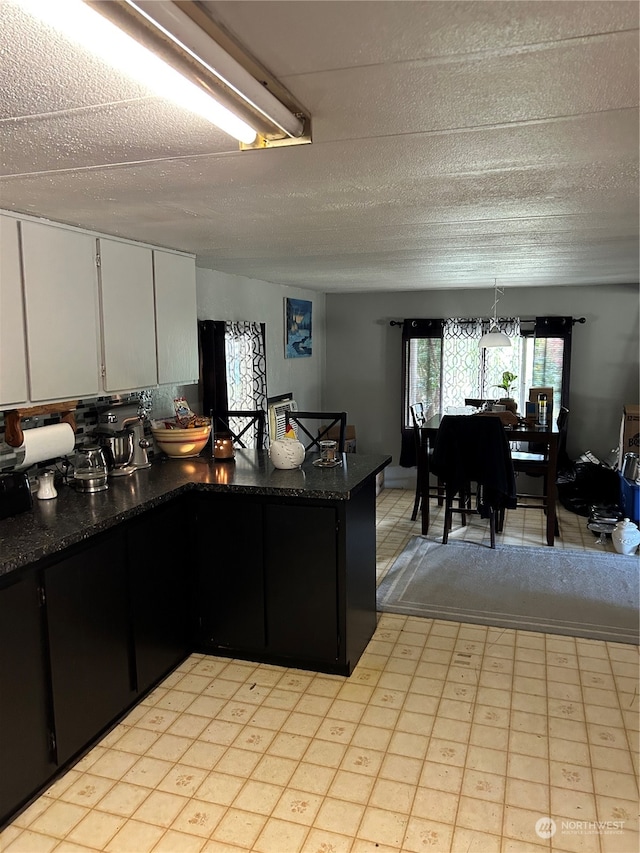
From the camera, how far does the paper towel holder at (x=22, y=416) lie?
9.18 ft

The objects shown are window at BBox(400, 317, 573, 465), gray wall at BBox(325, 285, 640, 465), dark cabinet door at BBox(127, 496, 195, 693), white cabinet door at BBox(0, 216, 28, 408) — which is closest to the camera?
white cabinet door at BBox(0, 216, 28, 408)

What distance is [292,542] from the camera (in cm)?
303

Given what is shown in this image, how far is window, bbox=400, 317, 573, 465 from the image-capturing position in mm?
6605

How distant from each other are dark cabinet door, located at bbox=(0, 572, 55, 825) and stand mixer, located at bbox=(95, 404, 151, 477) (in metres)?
1.15

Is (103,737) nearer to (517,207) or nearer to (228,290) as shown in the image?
(517,207)

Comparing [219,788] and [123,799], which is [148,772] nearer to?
[123,799]

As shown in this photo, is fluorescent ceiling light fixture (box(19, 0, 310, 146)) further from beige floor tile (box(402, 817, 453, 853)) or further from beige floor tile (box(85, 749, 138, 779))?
beige floor tile (box(85, 749, 138, 779))

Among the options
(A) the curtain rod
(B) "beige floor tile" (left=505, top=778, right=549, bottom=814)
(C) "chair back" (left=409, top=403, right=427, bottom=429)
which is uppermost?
(A) the curtain rod

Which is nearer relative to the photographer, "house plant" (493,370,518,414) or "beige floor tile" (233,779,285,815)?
"beige floor tile" (233,779,285,815)

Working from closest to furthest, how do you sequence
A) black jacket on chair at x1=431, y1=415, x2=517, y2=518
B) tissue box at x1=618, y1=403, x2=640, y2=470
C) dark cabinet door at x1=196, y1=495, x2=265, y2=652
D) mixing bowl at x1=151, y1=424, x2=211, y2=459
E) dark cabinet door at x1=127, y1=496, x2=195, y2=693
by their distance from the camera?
dark cabinet door at x1=127, y1=496, x2=195, y2=693 → dark cabinet door at x1=196, y1=495, x2=265, y2=652 → mixing bowl at x1=151, y1=424, x2=211, y2=459 → black jacket on chair at x1=431, y1=415, x2=517, y2=518 → tissue box at x1=618, y1=403, x2=640, y2=470

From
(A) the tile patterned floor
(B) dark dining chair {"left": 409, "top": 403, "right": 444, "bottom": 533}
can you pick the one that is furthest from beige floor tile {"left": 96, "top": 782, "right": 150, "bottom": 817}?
(B) dark dining chair {"left": 409, "top": 403, "right": 444, "bottom": 533}

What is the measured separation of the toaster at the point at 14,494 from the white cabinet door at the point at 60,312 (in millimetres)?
352

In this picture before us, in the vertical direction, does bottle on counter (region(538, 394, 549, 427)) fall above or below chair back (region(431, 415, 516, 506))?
above

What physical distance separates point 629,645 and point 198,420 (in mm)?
2747
